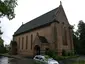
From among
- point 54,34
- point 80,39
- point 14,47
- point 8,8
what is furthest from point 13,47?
point 8,8

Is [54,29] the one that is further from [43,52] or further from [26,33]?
[26,33]

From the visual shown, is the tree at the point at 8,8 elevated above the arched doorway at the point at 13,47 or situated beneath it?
elevated above

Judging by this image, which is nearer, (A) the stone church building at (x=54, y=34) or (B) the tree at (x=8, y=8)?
(B) the tree at (x=8, y=8)

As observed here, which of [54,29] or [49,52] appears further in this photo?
[54,29]

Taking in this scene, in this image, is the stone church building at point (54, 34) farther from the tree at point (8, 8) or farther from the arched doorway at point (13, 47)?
the tree at point (8, 8)

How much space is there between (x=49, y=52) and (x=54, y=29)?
277 inches

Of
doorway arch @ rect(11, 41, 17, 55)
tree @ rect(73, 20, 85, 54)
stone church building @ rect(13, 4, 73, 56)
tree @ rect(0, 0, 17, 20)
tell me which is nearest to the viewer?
tree @ rect(0, 0, 17, 20)

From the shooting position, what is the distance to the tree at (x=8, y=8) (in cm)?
1589

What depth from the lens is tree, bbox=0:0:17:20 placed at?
52.1 ft

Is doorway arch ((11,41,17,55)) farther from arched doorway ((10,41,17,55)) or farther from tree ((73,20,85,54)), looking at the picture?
tree ((73,20,85,54))

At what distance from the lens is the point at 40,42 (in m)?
37.6

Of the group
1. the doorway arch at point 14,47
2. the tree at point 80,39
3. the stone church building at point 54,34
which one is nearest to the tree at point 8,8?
the stone church building at point 54,34

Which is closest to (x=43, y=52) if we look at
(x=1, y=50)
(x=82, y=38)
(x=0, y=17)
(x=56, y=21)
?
(x=56, y=21)

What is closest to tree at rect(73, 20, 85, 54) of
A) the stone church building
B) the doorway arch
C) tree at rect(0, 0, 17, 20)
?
the stone church building
